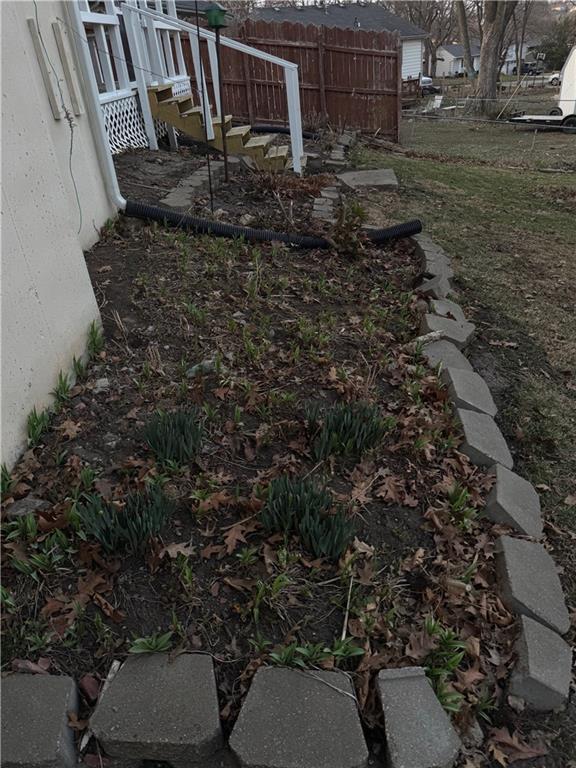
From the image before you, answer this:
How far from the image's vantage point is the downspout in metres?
3.87

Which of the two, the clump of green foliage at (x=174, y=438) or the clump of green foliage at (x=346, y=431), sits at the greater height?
the clump of green foliage at (x=174, y=438)

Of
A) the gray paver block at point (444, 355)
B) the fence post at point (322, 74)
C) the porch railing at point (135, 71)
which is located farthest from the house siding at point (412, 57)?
the gray paver block at point (444, 355)

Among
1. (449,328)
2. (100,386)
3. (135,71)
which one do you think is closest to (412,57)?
(135,71)

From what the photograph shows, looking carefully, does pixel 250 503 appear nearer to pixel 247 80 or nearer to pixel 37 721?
pixel 37 721

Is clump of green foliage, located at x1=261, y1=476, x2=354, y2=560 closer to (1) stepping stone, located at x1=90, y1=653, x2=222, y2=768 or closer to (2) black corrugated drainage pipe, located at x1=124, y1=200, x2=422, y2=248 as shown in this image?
(1) stepping stone, located at x1=90, y1=653, x2=222, y2=768

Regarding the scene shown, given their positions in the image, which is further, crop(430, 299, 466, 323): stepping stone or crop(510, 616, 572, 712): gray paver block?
crop(430, 299, 466, 323): stepping stone

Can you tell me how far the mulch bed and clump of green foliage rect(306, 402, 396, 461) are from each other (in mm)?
61

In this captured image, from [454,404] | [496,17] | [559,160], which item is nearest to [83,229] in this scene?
[454,404]

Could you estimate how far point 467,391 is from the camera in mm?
3145

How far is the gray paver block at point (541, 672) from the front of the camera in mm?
1825

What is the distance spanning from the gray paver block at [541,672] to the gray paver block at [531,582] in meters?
0.10

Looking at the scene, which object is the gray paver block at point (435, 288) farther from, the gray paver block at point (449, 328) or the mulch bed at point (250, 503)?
the mulch bed at point (250, 503)

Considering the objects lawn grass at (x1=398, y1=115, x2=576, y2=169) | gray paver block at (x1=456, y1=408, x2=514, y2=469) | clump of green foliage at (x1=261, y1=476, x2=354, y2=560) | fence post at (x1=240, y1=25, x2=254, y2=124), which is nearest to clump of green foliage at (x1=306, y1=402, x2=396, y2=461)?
clump of green foliage at (x1=261, y1=476, x2=354, y2=560)

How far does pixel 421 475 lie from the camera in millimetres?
2584
